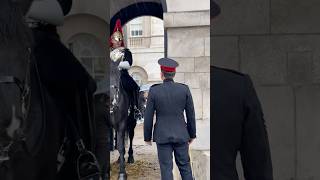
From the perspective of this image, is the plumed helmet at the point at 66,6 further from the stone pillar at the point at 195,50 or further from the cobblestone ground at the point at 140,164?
the cobblestone ground at the point at 140,164

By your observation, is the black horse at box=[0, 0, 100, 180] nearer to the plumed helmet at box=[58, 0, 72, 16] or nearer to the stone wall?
the plumed helmet at box=[58, 0, 72, 16]

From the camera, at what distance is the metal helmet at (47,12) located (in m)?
1.32

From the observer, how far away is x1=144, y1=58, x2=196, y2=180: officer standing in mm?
1838

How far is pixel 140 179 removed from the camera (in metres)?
2.21

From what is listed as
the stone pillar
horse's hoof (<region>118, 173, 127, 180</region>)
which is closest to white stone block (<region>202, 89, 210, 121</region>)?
the stone pillar

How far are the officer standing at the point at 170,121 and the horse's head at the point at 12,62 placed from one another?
2.14ft

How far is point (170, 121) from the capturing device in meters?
2.17

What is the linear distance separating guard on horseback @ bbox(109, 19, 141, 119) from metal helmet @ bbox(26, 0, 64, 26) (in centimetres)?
25

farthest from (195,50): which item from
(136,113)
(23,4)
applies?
(136,113)

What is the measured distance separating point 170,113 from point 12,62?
1179 mm

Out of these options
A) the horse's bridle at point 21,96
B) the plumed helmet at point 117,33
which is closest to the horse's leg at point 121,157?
the plumed helmet at point 117,33

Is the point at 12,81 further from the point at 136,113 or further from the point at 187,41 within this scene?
the point at 136,113

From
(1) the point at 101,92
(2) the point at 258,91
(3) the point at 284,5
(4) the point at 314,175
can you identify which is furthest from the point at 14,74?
(4) the point at 314,175

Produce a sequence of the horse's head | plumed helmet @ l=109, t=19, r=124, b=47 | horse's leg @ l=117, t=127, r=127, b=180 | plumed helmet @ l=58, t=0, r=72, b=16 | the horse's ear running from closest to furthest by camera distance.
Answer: the horse's head, the horse's ear, plumed helmet @ l=58, t=0, r=72, b=16, plumed helmet @ l=109, t=19, r=124, b=47, horse's leg @ l=117, t=127, r=127, b=180
